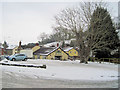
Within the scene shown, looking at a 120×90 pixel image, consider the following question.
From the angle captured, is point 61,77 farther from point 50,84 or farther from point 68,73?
point 50,84

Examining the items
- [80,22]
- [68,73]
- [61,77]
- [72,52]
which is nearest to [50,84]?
[61,77]

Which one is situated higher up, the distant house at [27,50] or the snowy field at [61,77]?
the distant house at [27,50]

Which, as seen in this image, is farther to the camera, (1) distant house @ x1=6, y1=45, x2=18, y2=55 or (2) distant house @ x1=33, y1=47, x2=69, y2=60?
(2) distant house @ x1=33, y1=47, x2=69, y2=60

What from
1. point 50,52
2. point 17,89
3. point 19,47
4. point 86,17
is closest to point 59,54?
point 50,52

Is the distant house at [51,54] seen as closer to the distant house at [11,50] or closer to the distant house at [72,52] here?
the distant house at [72,52]

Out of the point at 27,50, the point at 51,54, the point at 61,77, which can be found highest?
the point at 27,50

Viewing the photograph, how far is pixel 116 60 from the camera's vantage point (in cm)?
2764

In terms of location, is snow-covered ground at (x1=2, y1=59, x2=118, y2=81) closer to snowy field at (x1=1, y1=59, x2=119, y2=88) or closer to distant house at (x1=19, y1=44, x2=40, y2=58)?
snowy field at (x1=1, y1=59, x2=119, y2=88)

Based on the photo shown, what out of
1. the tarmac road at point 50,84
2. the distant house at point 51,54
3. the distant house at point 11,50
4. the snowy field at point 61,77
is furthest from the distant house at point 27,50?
the tarmac road at point 50,84

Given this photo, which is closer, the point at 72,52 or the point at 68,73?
the point at 68,73

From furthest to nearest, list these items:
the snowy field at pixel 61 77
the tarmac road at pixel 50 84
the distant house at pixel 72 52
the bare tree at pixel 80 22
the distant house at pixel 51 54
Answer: the distant house at pixel 72 52 → the distant house at pixel 51 54 → the bare tree at pixel 80 22 → the snowy field at pixel 61 77 → the tarmac road at pixel 50 84

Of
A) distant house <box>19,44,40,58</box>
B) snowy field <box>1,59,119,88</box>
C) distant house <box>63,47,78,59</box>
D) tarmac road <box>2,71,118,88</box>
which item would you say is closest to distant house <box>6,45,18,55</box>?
distant house <box>19,44,40,58</box>

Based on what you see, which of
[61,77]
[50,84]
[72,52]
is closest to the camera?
[50,84]

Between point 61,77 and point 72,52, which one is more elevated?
point 72,52
